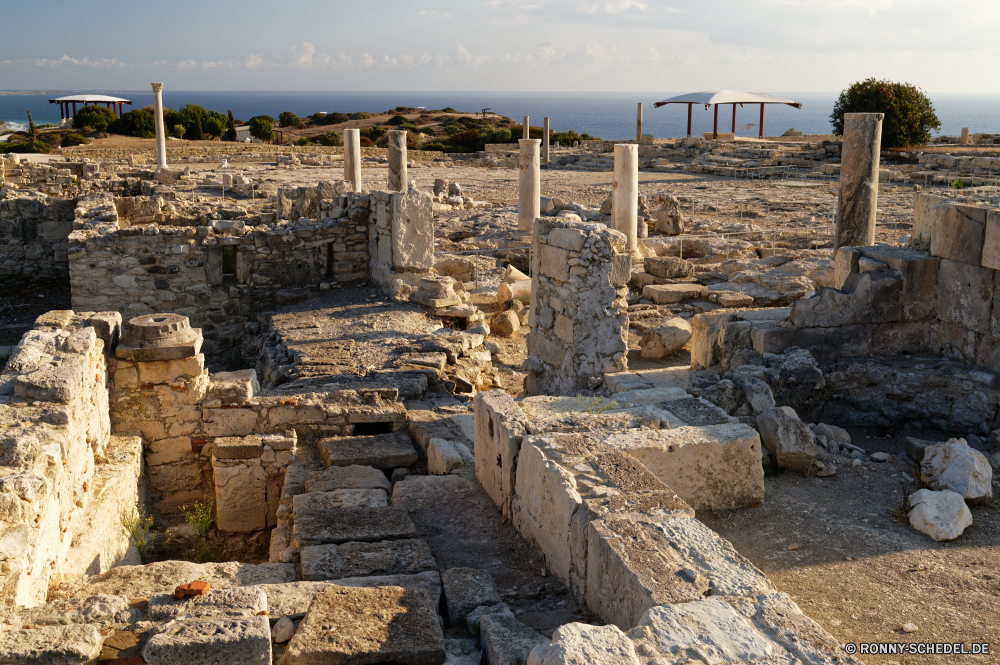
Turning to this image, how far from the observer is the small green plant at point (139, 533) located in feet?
18.7

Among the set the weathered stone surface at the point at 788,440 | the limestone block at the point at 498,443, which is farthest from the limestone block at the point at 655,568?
the weathered stone surface at the point at 788,440

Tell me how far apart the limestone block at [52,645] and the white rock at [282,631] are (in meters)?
0.69

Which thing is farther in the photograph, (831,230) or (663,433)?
(831,230)

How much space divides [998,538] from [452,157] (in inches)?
1390

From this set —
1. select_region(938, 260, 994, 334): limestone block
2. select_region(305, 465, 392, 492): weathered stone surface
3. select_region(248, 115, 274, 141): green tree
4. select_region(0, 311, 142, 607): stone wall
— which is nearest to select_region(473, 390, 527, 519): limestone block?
select_region(305, 465, 392, 492): weathered stone surface

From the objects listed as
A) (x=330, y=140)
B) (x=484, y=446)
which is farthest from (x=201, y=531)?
(x=330, y=140)

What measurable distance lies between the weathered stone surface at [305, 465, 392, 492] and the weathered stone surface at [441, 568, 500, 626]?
1778 mm

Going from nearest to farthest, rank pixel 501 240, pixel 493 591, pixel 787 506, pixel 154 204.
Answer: pixel 493 591 < pixel 787 506 < pixel 154 204 < pixel 501 240

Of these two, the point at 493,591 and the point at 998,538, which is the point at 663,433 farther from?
the point at 998,538

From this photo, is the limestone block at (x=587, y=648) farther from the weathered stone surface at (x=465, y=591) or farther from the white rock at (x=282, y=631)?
the white rock at (x=282, y=631)

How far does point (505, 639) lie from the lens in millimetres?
3324

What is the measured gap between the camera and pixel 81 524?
488cm

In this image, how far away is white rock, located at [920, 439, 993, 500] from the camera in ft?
16.4

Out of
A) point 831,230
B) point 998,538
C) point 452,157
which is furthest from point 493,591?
point 452,157
